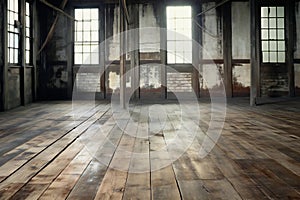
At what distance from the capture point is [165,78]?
10156 mm

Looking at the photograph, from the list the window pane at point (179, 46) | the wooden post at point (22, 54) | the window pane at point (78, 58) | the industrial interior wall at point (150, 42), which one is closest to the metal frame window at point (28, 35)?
the wooden post at point (22, 54)

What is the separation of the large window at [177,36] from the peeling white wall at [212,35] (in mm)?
461

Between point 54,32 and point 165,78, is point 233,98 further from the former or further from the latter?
point 54,32

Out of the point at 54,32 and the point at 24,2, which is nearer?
the point at 24,2

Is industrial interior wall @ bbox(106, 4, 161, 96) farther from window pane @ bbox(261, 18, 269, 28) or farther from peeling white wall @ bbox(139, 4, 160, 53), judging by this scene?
window pane @ bbox(261, 18, 269, 28)

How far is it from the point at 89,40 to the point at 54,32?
110 cm

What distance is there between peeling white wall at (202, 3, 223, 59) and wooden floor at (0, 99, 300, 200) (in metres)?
5.69

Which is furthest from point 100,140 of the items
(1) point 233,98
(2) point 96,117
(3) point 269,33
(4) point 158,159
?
(3) point 269,33

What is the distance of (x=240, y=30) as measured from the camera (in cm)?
1017

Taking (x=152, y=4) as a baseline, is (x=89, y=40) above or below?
below

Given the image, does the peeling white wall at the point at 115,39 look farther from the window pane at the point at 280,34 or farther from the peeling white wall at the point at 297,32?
the peeling white wall at the point at 297,32

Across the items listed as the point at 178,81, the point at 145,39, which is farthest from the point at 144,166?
the point at 145,39

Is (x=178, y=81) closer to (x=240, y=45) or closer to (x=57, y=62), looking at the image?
(x=240, y=45)

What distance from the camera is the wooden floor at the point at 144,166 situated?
2127 mm
